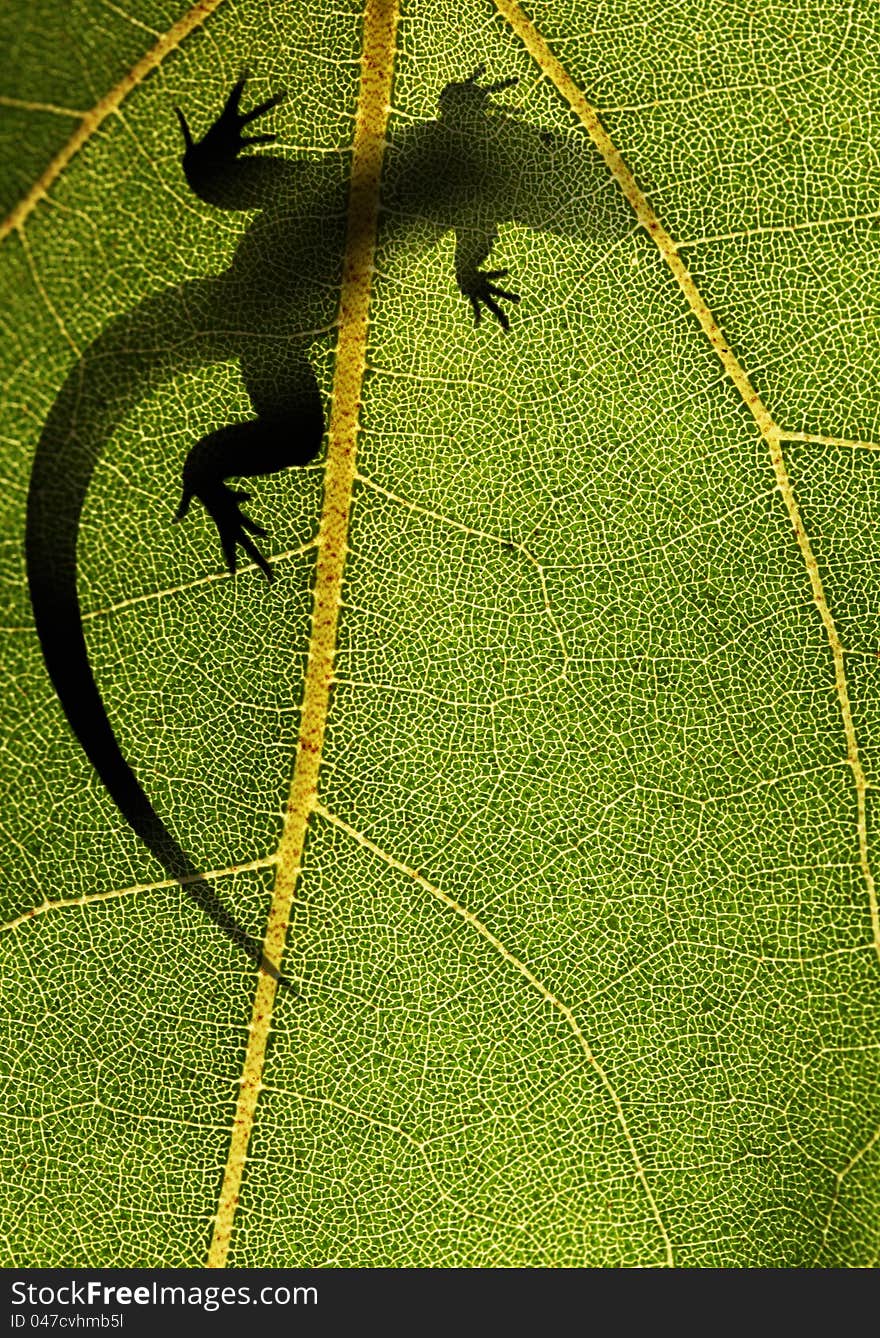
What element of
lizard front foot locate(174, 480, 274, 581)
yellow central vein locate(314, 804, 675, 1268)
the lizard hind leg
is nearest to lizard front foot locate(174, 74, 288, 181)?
the lizard hind leg

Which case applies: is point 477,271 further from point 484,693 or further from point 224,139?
point 484,693

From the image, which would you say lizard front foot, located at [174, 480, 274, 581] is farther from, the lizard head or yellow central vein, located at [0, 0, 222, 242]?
the lizard head

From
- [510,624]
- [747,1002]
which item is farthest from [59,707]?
[747,1002]

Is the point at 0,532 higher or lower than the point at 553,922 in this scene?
higher

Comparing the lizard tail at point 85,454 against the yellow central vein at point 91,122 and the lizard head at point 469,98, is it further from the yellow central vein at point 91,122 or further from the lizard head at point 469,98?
the lizard head at point 469,98

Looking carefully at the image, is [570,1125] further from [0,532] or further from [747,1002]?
[0,532]

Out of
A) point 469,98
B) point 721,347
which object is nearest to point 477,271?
point 469,98
